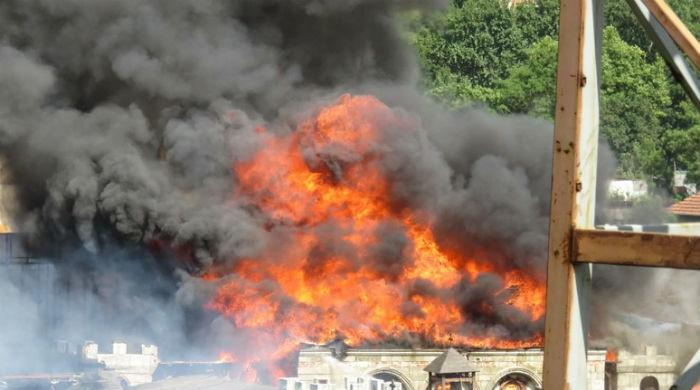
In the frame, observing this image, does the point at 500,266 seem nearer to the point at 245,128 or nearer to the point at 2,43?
the point at 245,128

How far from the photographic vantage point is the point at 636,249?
789 cm

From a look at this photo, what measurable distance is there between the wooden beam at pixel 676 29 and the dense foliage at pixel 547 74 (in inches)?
2066

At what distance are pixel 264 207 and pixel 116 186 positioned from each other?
159 inches

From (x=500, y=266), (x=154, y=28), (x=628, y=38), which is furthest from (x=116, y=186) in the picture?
(x=628, y=38)

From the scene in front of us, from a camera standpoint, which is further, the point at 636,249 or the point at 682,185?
the point at 682,185

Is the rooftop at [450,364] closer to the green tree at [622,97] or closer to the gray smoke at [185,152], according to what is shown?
the gray smoke at [185,152]

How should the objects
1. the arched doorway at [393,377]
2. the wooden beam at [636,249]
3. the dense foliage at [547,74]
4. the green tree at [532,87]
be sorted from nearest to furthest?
1. the wooden beam at [636,249]
2. the arched doorway at [393,377]
3. the dense foliage at [547,74]
4. the green tree at [532,87]

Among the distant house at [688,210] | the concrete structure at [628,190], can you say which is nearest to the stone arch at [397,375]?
the distant house at [688,210]

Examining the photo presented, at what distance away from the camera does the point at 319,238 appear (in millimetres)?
35969

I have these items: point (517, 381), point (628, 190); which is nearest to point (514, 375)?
point (517, 381)

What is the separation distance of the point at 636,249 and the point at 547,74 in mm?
63385

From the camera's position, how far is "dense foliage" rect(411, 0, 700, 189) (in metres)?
67.2

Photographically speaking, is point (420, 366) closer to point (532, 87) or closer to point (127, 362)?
point (127, 362)

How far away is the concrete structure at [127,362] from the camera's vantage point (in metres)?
35.8
